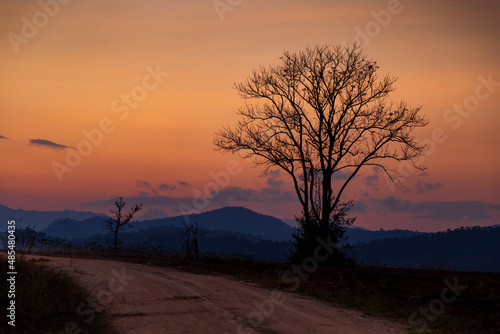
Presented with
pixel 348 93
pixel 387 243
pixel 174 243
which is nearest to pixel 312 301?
pixel 348 93

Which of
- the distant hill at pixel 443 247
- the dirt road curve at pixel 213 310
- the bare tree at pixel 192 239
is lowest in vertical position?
the dirt road curve at pixel 213 310

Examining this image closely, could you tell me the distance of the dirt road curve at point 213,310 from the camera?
11.9 m

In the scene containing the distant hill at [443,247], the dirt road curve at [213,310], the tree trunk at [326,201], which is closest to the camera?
the dirt road curve at [213,310]

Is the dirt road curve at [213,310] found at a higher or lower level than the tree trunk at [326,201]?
lower

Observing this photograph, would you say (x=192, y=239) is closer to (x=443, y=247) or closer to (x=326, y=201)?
(x=326, y=201)

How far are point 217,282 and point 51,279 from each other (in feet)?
Result: 20.9

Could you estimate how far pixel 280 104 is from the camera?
3509 centimetres

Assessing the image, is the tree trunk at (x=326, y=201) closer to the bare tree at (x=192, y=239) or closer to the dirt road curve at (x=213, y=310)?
the bare tree at (x=192, y=239)

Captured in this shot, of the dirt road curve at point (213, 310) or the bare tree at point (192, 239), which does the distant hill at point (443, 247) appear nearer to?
the bare tree at point (192, 239)

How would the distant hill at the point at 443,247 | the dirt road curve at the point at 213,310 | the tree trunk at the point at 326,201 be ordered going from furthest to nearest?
the distant hill at the point at 443,247, the tree trunk at the point at 326,201, the dirt road curve at the point at 213,310

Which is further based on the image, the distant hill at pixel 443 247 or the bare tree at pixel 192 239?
the distant hill at pixel 443 247

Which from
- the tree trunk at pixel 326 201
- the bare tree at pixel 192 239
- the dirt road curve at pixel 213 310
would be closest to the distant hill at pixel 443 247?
the bare tree at pixel 192 239

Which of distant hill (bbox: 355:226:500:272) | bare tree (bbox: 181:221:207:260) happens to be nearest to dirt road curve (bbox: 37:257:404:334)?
bare tree (bbox: 181:221:207:260)

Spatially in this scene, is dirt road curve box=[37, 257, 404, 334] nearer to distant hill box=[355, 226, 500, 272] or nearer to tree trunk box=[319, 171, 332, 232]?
tree trunk box=[319, 171, 332, 232]
